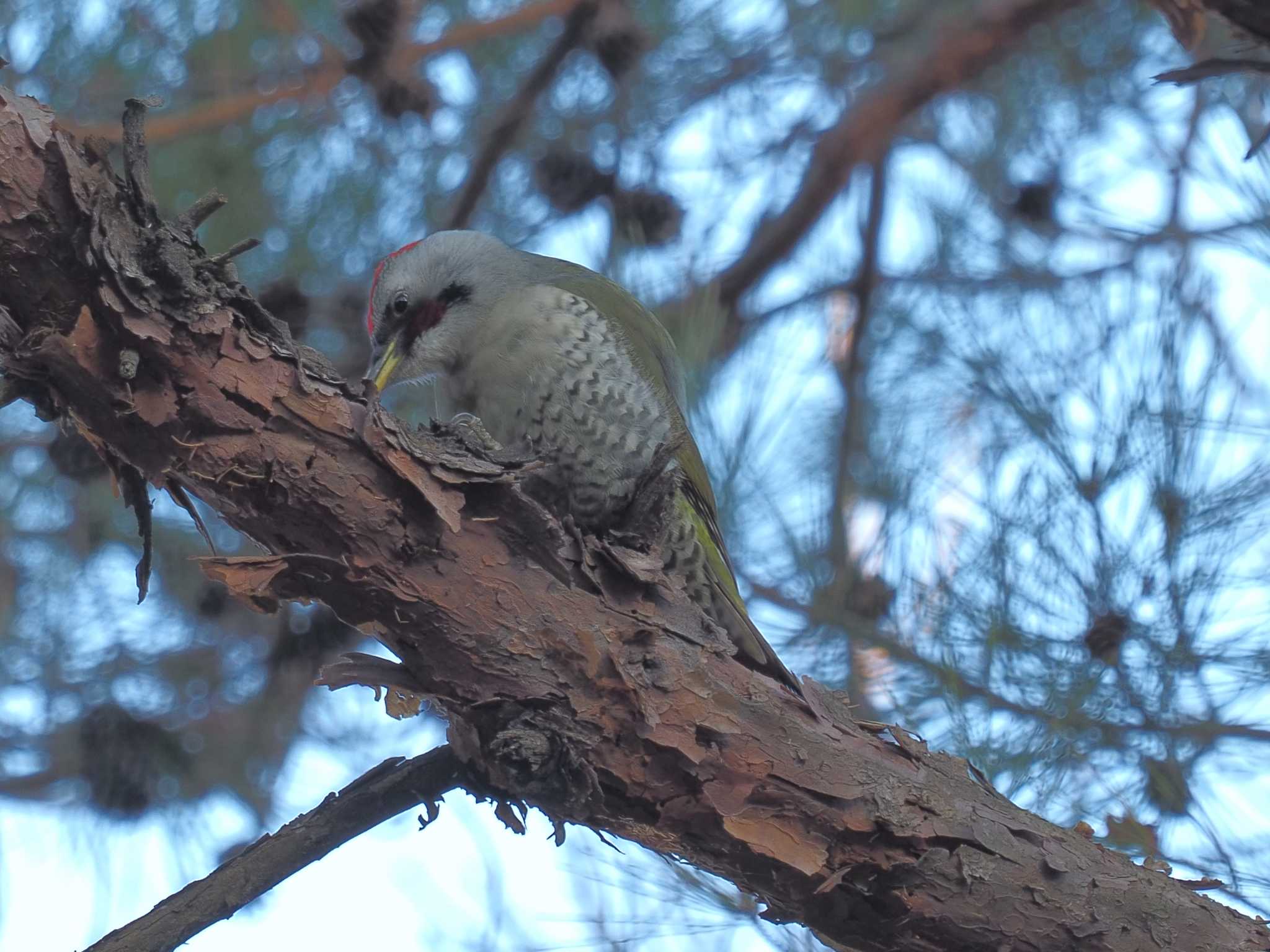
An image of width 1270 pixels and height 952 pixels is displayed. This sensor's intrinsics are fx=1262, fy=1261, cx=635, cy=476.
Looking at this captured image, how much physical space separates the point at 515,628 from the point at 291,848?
422 mm

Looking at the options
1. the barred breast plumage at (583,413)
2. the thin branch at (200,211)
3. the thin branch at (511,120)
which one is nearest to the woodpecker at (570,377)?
the barred breast plumage at (583,413)

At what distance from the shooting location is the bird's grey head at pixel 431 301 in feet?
9.09

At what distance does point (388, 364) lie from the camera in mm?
2797

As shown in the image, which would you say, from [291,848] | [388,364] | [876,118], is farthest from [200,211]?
[876,118]

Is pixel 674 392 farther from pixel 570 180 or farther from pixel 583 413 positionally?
pixel 570 180

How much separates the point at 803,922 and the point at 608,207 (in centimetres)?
217

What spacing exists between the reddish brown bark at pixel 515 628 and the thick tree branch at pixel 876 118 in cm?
200

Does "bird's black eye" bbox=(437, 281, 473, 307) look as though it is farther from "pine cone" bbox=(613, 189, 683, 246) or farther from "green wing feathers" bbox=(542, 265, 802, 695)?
"pine cone" bbox=(613, 189, 683, 246)

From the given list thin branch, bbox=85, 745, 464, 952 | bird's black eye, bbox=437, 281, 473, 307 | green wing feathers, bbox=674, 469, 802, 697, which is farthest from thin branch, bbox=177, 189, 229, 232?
bird's black eye, bbox=437, 281, 473, 307

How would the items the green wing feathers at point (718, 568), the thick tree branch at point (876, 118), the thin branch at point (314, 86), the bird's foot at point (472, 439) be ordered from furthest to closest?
1. the thick tree branch at point (876, 118)
2. the thin branch at point (314, 86)
3. the green wing feathers at point (718, 568)
4. the bird's foot at point (472, 439)

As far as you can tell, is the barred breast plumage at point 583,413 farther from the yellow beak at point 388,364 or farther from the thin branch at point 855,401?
the thin branch at point 855,401

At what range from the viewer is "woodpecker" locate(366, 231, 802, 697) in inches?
99.9

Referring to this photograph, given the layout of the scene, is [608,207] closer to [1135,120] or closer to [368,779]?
[1135,120]

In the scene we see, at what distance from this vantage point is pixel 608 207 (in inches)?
137
